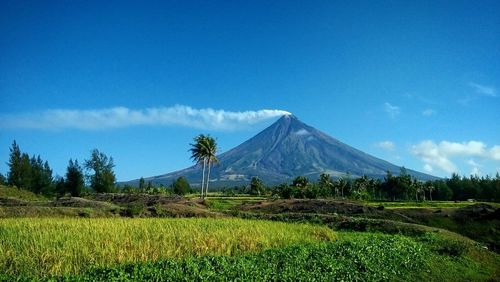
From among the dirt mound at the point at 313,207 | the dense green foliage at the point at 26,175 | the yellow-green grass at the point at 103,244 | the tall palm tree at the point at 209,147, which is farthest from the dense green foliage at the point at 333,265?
the dense green foliage at the point at 26,175

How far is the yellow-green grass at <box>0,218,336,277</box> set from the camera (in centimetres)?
1388

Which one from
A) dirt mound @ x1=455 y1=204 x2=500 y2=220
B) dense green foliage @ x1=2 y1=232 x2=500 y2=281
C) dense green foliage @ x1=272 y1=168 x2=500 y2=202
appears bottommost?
dense green foliage @ x1=2 y1=232 x2=500 y2=281

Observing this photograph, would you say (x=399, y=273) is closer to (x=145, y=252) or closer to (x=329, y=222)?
(x=145, y=252)

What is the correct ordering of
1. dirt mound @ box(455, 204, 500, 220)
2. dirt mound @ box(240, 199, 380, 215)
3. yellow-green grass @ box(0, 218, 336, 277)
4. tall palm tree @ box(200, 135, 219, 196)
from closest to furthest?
yellow-green grass @ box(0, 218, 336, 277) < dirt mound @ box(455, 204, 500, 220) < dirt mound @ box(240, 199, 380, 215) < tall palm tree @ box(200, 135, 219, 196)

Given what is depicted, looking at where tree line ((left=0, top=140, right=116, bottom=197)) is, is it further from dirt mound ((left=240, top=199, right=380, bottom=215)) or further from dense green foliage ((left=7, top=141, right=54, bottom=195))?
dirt mound ((left=240, top=199, right=380, bottom=215))

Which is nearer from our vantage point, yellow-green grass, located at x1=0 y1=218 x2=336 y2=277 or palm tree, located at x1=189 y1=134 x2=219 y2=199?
yellow-green grass, located at x1=0 y1=218 x2=336 y2=277

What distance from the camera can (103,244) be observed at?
55.9ft

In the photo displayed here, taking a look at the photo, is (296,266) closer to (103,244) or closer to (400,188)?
(103,244)

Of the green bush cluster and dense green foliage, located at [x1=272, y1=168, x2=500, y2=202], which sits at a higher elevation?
dense green foliage, located at [x1=272, y1=168, x2=500, y2=202]

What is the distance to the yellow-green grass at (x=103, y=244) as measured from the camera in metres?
13.9

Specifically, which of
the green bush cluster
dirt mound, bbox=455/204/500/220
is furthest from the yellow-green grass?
dirt mound, bbox=455/204/500/220

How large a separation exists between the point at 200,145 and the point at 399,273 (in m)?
71.0

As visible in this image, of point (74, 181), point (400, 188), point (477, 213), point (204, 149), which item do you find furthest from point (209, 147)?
point (400, 188)

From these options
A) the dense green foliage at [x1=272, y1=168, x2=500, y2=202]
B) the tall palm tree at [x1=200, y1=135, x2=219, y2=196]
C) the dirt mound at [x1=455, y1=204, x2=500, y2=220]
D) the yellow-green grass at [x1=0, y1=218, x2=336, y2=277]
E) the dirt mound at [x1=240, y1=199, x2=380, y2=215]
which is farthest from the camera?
the dense green foliage at [x1=272, y1=168, x2=500, y2=202]
